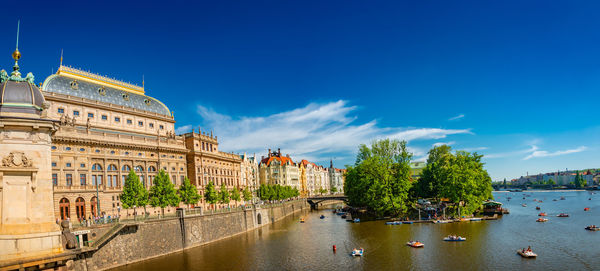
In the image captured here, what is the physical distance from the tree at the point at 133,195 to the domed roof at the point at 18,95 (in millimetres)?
45173

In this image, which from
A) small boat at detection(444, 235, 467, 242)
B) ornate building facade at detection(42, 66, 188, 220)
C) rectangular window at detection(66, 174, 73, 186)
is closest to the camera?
small boat at detection(444, 235, 467, 242)

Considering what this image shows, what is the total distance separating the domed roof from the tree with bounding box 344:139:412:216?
69.2m

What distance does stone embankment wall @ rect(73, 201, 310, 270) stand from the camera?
4409 centimetres

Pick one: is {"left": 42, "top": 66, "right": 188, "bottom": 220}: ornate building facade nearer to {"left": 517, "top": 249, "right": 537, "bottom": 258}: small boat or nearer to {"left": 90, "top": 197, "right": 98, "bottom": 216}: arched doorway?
{"left": 90, "top": 197, "right": 98, "bottom": 216}: arched doorway

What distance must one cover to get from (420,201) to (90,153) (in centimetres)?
9170

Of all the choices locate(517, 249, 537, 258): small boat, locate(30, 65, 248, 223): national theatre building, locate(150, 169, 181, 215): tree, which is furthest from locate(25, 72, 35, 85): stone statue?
locate(517, 249, 537, 258): small boat

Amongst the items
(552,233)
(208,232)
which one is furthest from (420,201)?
(208,232)

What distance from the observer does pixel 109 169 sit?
222 feet

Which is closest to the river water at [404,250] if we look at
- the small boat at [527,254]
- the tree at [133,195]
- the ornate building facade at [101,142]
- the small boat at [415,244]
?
the small boat at [527,254]

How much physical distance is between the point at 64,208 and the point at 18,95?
48072 mm

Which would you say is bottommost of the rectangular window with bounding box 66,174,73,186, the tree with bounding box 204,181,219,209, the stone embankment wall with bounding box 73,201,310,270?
the stone embankment wall with bounding box 73,201,310,270

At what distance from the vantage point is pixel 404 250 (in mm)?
49781

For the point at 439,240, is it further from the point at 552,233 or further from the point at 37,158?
the point at 37,158

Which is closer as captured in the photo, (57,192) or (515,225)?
(57,192)
